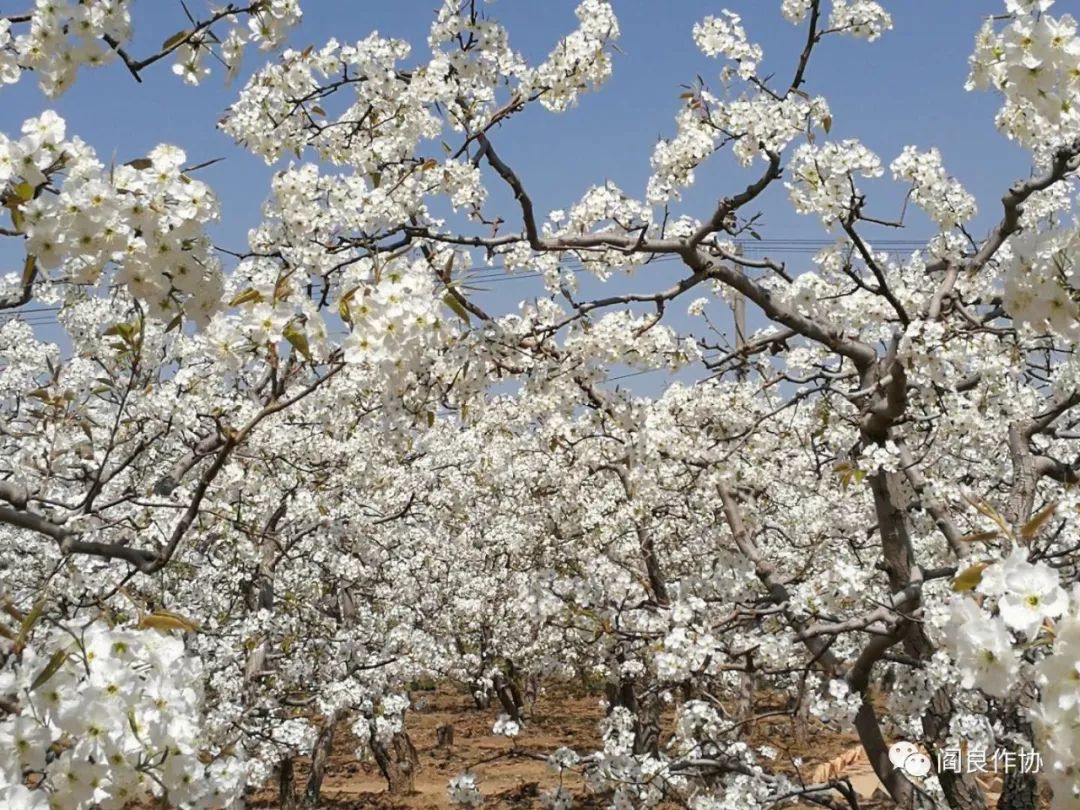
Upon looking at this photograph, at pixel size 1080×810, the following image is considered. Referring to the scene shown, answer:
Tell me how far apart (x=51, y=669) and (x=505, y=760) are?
46.7 feet

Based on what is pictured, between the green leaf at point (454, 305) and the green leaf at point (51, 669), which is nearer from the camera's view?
the green leaf at point (51, 669)

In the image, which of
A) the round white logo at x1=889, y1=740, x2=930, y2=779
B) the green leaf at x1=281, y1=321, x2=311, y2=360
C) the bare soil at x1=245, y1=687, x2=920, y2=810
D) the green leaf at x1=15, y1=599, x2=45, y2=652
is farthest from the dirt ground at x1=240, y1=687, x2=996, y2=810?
the green leaf at x1=15, y1=599, x2=45, y2=652

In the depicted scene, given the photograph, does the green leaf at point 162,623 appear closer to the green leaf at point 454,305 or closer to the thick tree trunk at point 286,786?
the green leaf at point 454,305

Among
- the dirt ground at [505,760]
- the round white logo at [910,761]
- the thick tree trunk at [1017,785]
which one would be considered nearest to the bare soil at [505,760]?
the dirt ground at [505,760]

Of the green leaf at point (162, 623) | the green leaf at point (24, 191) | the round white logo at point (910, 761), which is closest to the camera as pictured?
the green leaf at point (162, 623)

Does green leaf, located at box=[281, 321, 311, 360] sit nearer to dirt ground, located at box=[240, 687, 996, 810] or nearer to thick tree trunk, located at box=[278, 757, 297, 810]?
dirt ground, located at box=[240, 687, 996, 810]

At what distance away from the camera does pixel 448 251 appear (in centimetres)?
383

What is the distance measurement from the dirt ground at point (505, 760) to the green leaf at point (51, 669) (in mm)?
6731

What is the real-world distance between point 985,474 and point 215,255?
5967 mm

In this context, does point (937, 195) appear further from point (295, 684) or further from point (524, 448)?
point (524, 448)

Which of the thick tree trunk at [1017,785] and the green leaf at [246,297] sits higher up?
the green leaf at [246,297]

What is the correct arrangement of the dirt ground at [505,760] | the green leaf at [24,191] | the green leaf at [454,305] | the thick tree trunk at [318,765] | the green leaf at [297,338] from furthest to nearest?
the dirt ground at [505,760]
the thick tree trunk at [318,765]
the green leaf at [454,305]
the green leaf at [297,338]
the green leaf at [24,191]

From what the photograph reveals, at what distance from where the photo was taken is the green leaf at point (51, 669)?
167 cm

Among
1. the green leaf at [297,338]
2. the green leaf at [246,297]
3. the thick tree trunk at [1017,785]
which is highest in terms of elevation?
the green leaf at [246,297]
